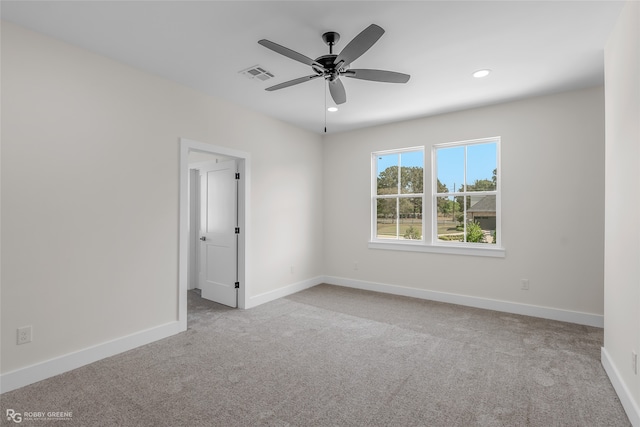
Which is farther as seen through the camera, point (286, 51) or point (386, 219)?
point (386, 219)

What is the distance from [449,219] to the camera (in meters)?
4.63

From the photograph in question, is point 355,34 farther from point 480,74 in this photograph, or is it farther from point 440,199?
point 440,199

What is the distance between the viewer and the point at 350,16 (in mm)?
2281

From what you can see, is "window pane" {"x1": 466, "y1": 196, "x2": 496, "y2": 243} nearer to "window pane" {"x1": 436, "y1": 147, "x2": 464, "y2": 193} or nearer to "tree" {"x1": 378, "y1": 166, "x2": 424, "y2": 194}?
"window pane" {"x1": 436, "y1": 147, "x2": 464, "y2": 193}

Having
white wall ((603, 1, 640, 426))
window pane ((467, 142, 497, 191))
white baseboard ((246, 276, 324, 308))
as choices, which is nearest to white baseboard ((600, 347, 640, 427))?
white wall ((603, 1, 640, 426))

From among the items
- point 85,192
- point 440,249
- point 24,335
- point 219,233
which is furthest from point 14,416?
point 440,249

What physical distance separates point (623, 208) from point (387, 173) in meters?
3.27

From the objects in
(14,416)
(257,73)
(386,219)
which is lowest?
(14,416)

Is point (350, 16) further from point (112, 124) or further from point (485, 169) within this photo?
point (485, 169)

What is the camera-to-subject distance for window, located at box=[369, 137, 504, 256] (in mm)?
4316

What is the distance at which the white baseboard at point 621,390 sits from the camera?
1895 mm

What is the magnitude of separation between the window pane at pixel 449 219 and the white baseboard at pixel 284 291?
88.2 inches

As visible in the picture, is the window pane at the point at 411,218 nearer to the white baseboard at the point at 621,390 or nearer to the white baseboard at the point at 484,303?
the white baseboard at the point at 484,303

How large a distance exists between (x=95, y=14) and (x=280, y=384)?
120 inches
